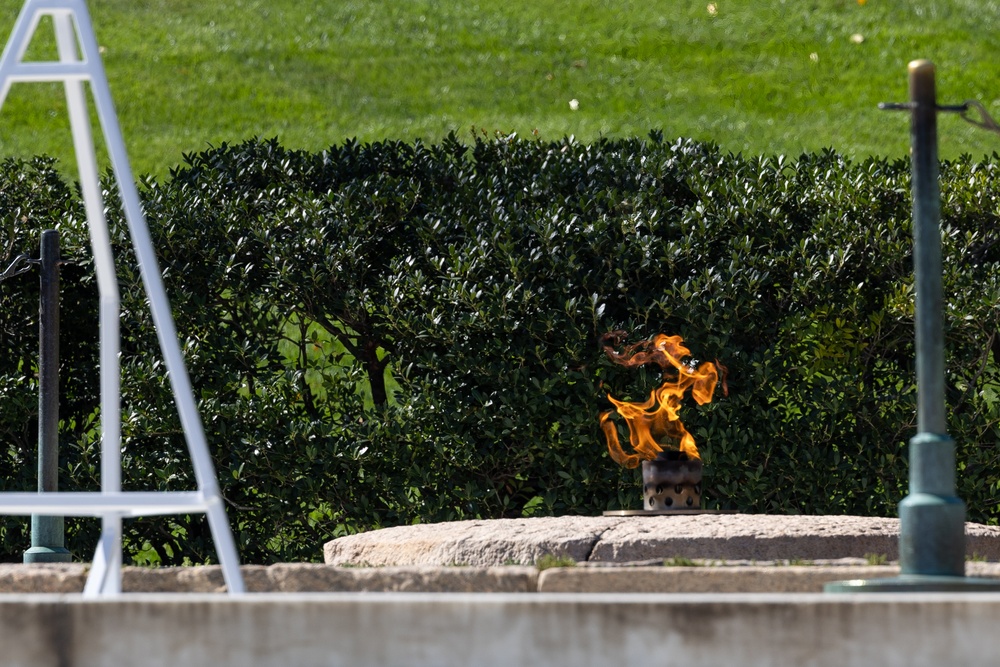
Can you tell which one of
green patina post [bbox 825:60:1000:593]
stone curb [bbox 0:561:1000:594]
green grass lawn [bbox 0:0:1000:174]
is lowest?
stone curb [bbox 0:561:1000:594]

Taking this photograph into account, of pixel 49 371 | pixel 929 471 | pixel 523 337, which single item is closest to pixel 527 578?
pixel 929 471

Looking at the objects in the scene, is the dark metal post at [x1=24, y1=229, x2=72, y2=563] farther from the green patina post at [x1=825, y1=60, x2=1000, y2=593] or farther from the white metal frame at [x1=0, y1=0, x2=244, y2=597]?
the green patina post at [x1=825, y1=60, x2=1000, y2=593]

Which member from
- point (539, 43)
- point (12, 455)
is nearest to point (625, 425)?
point (12, 455)

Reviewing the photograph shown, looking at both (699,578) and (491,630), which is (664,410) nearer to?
(699,578)

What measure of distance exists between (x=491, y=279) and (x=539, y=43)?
1747 centimetres

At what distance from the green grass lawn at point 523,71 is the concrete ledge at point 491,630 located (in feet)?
59.0

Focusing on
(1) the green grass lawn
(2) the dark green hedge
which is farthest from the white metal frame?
(1) the green grass lawn

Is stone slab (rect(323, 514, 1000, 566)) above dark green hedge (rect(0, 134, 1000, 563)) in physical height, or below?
below

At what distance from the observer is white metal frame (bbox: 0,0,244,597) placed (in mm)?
4438

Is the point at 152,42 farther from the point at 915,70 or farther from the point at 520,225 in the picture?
the point at 915,70

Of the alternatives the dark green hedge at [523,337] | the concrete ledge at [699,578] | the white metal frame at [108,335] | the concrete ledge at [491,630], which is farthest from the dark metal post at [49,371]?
the concrete ledge at [491,630]

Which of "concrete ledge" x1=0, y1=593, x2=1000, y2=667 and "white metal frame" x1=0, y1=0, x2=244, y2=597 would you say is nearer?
"concrete ledge" x1=0, y1=593, x2=1000, y2=667

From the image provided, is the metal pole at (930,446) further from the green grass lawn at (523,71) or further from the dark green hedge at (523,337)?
the green grass lawn at (523,71)

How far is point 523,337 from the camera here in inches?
410
